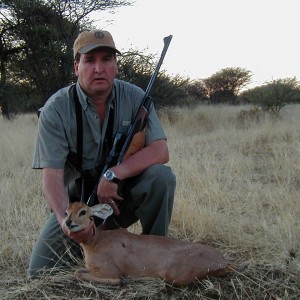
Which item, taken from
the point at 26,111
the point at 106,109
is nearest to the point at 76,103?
the point at 106,109

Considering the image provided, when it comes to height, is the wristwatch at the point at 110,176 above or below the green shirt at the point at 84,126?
below

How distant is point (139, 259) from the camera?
2404mm

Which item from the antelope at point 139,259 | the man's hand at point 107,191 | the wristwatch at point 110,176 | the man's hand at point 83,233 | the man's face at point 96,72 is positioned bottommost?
the antelope at point 139,259

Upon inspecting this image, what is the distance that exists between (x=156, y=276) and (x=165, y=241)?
0.19m

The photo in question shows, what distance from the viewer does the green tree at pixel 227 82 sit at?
29.5m

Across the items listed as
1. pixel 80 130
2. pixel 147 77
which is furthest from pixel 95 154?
pixel 147 77

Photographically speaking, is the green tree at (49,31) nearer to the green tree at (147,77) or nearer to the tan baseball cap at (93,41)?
the green tree at (147,77)

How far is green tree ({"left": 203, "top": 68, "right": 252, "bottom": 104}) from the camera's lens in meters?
29.5

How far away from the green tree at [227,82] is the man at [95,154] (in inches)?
1047

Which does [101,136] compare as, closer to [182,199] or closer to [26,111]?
[182,199]

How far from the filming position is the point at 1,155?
7180mm

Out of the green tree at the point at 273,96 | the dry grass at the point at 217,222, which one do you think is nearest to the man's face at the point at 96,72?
the dry grass at the point at 217,222

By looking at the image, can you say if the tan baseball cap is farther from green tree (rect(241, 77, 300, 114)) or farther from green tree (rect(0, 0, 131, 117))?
green tree (rect(241, 77, 300, 114))

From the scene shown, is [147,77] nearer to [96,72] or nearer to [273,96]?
[273,96]
